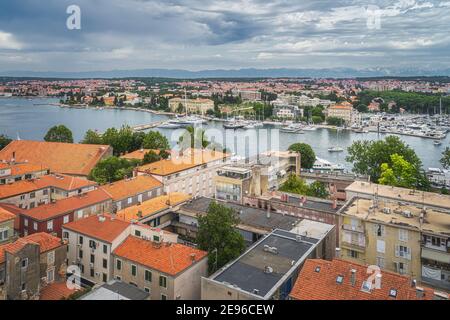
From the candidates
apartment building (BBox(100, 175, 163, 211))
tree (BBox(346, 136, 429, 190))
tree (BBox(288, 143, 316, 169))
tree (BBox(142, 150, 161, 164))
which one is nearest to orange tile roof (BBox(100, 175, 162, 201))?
apartment building (BBox(100, 175, 163, 211))

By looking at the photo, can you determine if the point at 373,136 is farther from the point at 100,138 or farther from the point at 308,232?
the point at 308,232

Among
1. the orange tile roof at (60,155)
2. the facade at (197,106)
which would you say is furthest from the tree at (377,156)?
the facade at (197,106)

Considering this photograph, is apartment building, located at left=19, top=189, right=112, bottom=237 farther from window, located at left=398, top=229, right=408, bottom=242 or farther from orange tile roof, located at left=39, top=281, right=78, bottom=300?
window, located at left=398, top=229, right=408, bottom=242

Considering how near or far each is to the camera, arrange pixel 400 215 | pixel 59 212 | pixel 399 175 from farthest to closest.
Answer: pixel 399 175 → pixel 59 212 → pixel 400 215

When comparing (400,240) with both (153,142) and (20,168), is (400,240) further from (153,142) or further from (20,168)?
(153,142)

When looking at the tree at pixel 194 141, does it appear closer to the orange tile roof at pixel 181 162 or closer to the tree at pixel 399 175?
the orange tile roof at pixel 181 162

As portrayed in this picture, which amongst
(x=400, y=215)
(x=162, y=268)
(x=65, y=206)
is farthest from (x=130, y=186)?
(x=400, y=215)
